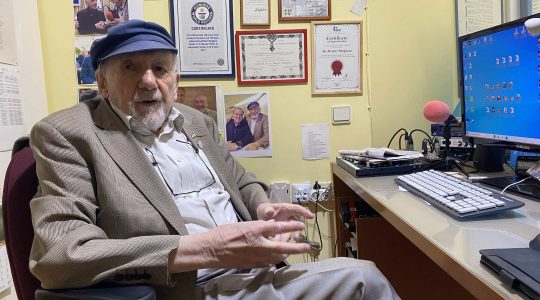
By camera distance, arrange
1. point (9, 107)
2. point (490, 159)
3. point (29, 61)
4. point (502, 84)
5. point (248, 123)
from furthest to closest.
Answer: point (248, 123)
point (29, 61)
point (9, 107)
point (490, 159)
point (502, 84)

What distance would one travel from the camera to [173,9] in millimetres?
1919

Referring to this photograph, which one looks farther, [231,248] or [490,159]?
[490,159]

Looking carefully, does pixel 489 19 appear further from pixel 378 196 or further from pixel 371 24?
pixel 378 196

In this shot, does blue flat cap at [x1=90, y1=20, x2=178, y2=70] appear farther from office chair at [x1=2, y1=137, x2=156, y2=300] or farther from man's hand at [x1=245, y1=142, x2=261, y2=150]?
man's hand at [x1=245, y1=142, x2=261, y2=150]

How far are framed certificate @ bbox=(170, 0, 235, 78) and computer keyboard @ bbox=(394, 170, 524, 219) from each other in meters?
1.08

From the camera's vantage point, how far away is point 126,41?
117 cm

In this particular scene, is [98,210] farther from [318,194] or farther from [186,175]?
[318,194]

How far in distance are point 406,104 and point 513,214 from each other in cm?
120

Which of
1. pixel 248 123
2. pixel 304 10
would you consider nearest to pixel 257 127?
pixel 248 123

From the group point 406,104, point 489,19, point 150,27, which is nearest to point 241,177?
point 150,27

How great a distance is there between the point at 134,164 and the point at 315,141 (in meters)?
1.12

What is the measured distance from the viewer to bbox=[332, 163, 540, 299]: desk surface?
25.3 inches

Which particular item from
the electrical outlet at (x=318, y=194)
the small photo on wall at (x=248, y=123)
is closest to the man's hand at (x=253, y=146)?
the small photo on wall at (x=248, y=123)

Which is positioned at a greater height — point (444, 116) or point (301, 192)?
point (444, 116)
